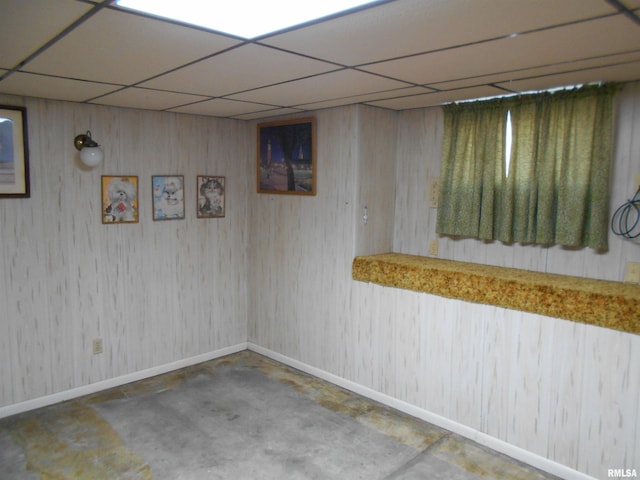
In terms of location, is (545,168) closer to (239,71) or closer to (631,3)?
(631,3)

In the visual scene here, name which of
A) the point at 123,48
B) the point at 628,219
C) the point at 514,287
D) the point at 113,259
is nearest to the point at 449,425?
the point at 514,287

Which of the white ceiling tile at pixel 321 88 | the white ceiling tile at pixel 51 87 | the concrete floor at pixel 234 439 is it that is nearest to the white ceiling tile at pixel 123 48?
the white ceiling tile at pixel 51 87

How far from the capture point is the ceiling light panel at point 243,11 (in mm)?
1684

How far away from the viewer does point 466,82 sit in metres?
2.89

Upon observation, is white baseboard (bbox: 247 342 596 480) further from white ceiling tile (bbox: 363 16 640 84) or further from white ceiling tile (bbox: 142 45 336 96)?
white ceiling tile (bbox: 142 45 336 96)

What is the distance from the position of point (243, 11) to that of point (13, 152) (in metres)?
2.59

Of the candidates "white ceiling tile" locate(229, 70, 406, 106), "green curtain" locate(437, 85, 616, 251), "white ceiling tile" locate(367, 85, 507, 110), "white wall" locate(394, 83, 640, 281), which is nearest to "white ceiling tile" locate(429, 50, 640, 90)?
"white ceiling tile" locate(367, 85, 507, 110)

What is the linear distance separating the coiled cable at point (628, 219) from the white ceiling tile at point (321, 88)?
154 cm

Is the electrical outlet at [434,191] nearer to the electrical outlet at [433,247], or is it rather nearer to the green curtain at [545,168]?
the green curtain at [545,168]

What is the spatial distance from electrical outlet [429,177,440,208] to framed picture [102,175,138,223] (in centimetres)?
249

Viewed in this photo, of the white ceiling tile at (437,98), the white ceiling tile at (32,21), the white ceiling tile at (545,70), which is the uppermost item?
the white ceiling tile at (437,98)

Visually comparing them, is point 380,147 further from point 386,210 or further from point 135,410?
point 135,410

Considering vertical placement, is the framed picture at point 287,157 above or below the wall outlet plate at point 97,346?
above

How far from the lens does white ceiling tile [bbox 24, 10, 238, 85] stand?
1.90 metres
